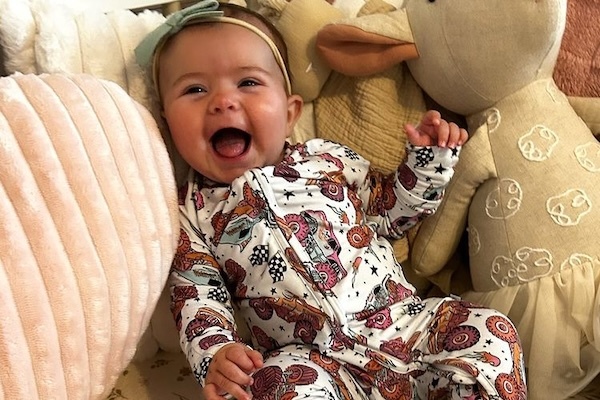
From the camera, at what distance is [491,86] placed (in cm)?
98

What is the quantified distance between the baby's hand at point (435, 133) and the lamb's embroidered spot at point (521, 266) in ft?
0.56

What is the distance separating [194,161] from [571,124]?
52cm

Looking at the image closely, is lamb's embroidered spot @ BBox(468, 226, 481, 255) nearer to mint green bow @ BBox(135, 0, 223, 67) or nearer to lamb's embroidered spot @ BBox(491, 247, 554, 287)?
lamb's embroidered spot @ BBox(491, 247, 554, 287)

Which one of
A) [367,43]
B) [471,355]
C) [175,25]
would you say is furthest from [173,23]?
[471,355]

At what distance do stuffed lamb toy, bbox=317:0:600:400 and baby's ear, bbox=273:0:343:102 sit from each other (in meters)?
0.03

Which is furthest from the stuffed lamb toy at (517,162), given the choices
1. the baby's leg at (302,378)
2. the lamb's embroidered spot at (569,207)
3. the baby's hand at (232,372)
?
the baby's hand at (232,372)

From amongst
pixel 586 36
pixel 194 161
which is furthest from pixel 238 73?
pixel 586 36

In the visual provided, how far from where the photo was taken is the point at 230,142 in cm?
100

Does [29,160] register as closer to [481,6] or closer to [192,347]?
[192,347]

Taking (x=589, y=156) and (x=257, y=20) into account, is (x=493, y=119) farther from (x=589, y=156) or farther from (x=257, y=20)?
(x=257, y=20)

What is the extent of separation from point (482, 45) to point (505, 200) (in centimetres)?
→ 21

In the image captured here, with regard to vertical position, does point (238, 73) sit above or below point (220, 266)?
above

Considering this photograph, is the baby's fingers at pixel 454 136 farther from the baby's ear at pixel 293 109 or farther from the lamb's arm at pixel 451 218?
the baby's ear at pixel 293 109

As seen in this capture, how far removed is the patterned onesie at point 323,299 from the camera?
89 cm
